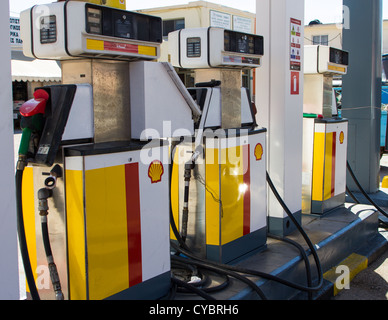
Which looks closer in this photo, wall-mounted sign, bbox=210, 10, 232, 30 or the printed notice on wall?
the printed notice on wall

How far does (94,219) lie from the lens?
276cm

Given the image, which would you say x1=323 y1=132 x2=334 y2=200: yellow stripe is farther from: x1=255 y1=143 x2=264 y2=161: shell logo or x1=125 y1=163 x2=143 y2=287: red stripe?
x1=125 y1=163 x2=143 y2=287: red stripe

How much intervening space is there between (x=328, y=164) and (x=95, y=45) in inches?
153

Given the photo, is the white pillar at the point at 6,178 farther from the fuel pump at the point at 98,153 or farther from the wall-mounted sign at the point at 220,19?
the wall-mounted sign at the point at 220,19

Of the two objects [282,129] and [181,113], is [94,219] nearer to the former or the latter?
[181,113]

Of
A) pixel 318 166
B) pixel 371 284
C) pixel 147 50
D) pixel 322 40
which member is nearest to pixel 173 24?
pixel 318 166

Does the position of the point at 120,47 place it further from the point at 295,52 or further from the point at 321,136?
the point at 321,136

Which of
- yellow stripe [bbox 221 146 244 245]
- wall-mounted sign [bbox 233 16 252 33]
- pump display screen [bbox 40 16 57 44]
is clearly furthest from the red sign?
wall-mounted sign [bbox 233 16 252 33]

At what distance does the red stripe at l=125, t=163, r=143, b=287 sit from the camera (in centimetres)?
298

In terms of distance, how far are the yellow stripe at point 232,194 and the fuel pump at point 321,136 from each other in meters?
1.97

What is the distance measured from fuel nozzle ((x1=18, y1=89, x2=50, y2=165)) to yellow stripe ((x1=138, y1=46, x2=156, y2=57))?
626 mm

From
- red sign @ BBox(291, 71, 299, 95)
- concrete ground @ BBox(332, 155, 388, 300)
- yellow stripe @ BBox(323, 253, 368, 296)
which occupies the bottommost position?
concrete ground @ BBox(332, 155, 388, 300)
